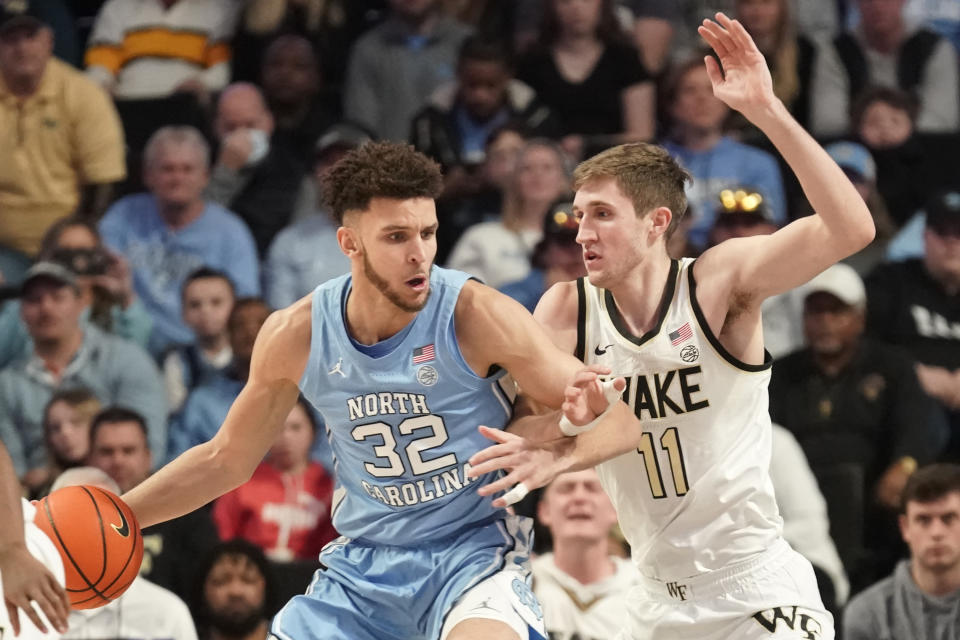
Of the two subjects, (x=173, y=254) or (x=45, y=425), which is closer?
(x=45, y=425)

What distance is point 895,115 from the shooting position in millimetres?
8992

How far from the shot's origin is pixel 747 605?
4.76 metres

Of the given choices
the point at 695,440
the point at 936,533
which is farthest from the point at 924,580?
the point at 695,440

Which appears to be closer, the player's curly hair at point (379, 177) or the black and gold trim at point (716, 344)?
the player's curly hair at point (379, 177)

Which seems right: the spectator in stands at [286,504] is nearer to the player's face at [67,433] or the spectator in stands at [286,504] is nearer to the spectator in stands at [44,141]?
the player's face at [67,433]

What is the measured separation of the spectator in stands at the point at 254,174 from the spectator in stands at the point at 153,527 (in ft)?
7.04

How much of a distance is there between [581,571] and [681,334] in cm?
229

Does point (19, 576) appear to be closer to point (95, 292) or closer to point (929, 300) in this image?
point (95, 292)

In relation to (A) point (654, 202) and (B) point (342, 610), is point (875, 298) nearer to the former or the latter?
(A) point (654, 202)

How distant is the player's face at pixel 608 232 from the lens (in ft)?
15.8

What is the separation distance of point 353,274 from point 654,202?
0.99m

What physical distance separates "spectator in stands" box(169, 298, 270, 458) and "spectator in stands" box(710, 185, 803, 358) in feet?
8.26

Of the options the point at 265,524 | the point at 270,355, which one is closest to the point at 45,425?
the point at 265,524

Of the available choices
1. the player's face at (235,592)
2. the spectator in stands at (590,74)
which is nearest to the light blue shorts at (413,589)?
the player's face at (235,592)
